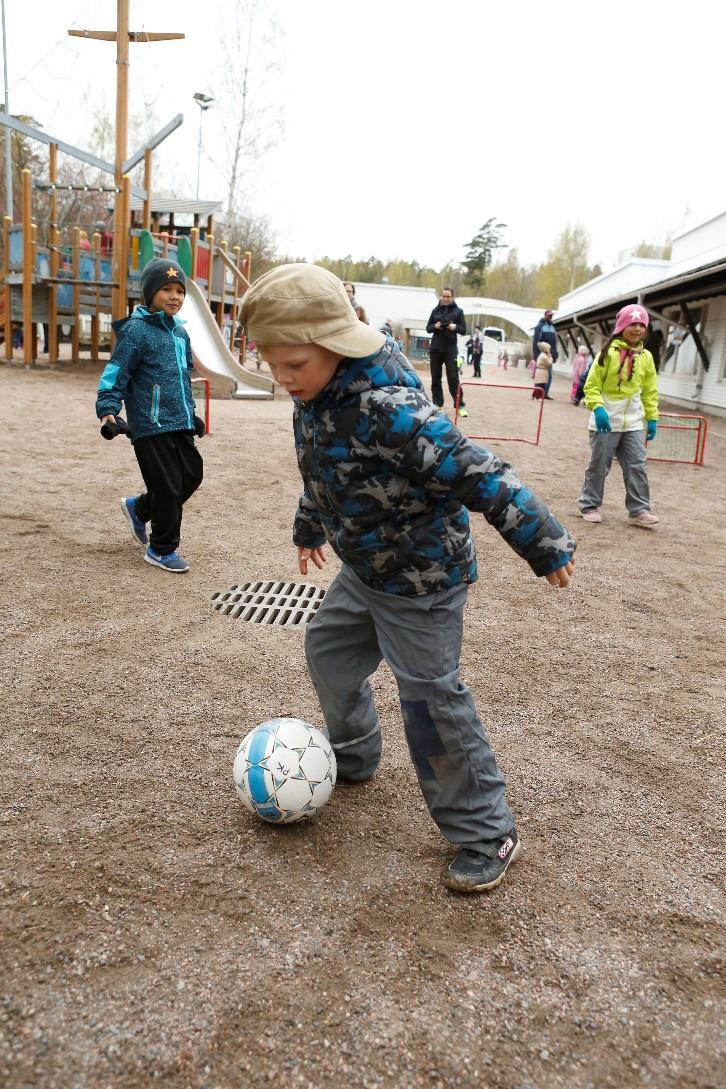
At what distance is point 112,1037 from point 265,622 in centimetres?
275

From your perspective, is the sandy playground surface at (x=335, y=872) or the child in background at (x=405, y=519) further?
the child in background at (x=405, y=519)

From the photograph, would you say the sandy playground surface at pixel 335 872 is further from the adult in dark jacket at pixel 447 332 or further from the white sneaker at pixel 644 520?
the adult in dark jacket at pixel 447 332

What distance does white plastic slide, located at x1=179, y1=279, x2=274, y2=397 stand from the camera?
52.4 ft

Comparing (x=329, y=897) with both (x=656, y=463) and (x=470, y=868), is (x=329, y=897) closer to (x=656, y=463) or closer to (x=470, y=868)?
(x=470, y=868)

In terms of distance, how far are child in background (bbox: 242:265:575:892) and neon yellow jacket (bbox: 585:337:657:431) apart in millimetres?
5101

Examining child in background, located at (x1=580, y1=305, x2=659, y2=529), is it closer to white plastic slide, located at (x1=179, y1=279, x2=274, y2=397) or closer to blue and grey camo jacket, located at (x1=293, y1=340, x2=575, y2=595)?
blue and grey camo jacket, located at (x1=293, y1=340, x2=575, y2=595)

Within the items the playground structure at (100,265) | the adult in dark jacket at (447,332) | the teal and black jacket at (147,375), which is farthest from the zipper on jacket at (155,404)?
the playground structure at (100,265)

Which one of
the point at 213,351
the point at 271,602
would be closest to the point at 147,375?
the point at 271,602

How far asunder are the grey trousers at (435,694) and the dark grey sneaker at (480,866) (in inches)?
1.3

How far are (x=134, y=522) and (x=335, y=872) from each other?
3633 mm

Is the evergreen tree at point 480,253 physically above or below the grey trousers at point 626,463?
above

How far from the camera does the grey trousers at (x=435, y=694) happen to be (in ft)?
8.00

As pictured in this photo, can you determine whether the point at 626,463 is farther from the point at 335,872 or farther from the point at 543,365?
the point at 543,365

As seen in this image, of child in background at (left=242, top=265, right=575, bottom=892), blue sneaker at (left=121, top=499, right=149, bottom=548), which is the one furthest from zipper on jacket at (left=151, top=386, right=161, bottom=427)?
child in background at (left=242, top=265, right=575, bottom=892)
